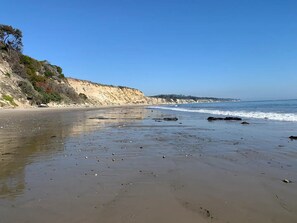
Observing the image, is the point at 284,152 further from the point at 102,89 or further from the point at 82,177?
the point at 102,89

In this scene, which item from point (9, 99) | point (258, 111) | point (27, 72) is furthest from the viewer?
point (27, 72)

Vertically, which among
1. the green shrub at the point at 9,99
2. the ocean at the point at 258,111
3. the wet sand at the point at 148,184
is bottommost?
the ocean at the point at 258,111

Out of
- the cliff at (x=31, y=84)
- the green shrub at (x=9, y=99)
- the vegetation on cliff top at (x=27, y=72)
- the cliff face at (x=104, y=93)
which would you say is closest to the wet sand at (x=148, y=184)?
the green shrub at (x=9, y=99)

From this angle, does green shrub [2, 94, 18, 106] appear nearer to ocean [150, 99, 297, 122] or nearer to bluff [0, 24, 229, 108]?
bluff [0, 24, 229, 108]

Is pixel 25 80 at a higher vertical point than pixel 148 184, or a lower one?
higher

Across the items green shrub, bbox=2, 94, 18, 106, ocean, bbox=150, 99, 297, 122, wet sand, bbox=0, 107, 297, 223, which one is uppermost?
green shrub, bbox=2, 94, 18, 106

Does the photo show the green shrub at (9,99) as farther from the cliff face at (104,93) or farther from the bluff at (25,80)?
the cliff face at (104,93)

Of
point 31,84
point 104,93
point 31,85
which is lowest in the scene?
point 104,93

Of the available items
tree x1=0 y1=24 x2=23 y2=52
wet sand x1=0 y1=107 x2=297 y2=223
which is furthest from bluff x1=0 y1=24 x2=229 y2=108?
wet sand x1=0 y1=107 x2=297 y2=223

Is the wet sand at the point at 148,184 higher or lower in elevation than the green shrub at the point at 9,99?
lower

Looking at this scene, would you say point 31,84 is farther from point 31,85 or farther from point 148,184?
point 148,184

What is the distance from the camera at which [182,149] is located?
10.1 m

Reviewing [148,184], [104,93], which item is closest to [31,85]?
[148,184]

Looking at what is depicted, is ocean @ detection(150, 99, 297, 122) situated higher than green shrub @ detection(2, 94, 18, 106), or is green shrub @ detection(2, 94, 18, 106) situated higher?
green shrub @ detection(2, 94, 18, 106)
